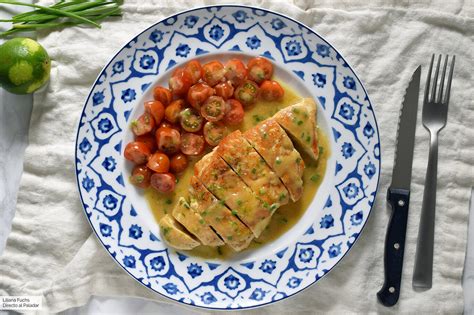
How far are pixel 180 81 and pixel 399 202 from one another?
1994 mm

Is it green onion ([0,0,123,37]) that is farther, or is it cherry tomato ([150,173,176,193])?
green onion ([0,0,123,37])

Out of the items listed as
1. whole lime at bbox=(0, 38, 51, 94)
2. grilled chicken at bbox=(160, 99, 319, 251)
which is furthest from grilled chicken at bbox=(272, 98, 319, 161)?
whole lime at bbox=(0, 38, 51, 94)

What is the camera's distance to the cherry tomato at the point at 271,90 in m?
4.55

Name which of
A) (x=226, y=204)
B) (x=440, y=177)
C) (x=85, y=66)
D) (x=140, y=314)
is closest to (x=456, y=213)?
(x=440, y=177)

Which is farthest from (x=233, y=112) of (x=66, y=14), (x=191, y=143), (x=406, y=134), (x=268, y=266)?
(x=66, y=14)

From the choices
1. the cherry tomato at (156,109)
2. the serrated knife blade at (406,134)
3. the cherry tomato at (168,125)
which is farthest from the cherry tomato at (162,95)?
the serrated knife blade at (406,134)

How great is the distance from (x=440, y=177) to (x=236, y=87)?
1830mm

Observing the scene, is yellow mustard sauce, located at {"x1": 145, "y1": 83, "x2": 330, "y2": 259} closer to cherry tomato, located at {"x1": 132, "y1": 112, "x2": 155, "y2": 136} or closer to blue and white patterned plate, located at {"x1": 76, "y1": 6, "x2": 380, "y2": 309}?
blue and white patterned plate, located at {"x1": 76, "y1": 6, "x2": 380, "y2": 309}

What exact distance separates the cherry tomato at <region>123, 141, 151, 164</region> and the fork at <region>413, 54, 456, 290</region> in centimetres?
227

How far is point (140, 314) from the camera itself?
470 cm

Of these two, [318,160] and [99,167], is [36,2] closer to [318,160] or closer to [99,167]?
[99,167]

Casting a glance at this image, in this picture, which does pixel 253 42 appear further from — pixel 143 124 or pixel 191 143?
pixel 143 124

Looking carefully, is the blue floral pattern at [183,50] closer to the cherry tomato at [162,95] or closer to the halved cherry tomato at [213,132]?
the cherry tomato at [162,95]

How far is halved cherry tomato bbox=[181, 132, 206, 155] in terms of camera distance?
4555 mm
